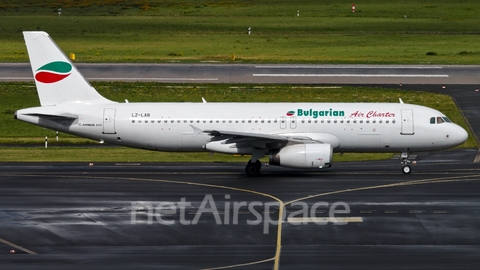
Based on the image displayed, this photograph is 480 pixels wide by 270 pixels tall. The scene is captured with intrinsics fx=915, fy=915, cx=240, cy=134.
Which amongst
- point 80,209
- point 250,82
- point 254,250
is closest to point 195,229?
point 254,250

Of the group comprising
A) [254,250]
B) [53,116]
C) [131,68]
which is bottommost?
[254,250]

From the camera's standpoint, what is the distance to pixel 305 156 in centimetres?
4853

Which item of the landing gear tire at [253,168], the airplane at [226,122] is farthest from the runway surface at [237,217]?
the airplane at [226,122]

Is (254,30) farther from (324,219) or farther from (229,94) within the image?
(324,219)

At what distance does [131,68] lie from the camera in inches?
3775

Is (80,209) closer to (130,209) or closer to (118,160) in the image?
(130,209)

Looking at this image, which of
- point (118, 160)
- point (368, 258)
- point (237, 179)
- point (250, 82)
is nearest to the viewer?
point (368, 258)

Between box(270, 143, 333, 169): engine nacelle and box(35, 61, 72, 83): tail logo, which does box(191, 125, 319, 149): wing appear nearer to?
box(270, 143, 333, 169): engine nacelle

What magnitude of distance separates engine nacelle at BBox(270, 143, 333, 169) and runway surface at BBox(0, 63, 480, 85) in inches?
1461

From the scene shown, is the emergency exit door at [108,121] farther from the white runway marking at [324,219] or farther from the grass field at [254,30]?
the grass field at [254,30]

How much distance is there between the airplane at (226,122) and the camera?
50656 mm

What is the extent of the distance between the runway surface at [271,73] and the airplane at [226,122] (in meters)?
34.5

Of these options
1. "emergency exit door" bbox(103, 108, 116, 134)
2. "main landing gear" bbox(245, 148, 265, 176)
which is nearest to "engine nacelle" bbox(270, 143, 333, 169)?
"main landing gear" bbox(245, 148, 265, 176)

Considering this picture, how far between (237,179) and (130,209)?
32.4 ft
